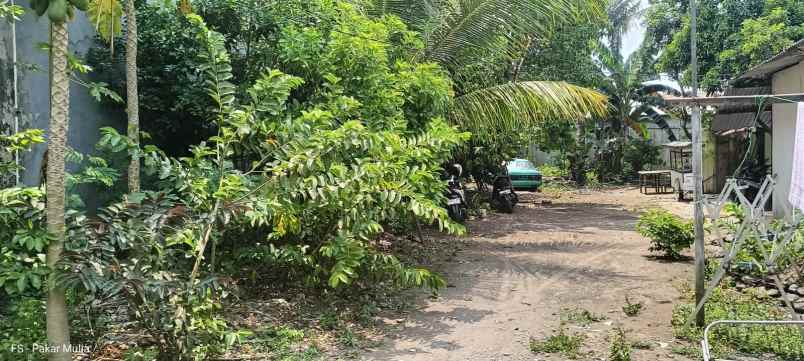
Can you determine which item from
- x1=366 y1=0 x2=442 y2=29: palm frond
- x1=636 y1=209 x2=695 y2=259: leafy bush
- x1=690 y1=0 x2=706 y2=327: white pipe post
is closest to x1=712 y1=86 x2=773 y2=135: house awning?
x1=636 y1=209 x2=695 y2=259: leafy bush

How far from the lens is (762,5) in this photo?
19.1 m

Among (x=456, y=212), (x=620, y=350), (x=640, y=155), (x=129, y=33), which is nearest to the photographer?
(x=620, y=350)

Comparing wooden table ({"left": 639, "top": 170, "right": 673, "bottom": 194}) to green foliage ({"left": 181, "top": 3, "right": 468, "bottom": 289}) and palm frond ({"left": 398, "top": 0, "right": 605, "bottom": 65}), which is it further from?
green foliage ({"left": 181, "top": 3, "right": 468, "bottom": 289})

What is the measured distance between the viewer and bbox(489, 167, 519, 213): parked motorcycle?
15352 millimetres

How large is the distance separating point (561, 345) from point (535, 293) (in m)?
2.05

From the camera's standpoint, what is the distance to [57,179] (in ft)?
12.0

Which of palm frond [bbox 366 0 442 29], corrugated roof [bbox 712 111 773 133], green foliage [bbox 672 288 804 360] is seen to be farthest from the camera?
corrugated roof [bbox 712 111 773 133]

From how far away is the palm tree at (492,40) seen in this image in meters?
10.1

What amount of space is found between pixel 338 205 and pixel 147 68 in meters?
3.96

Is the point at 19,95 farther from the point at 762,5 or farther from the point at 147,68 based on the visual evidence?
the point at 762,5

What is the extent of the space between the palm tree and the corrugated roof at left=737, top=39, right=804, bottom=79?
8.34ft

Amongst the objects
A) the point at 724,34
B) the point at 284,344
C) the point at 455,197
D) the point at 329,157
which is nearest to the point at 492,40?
the point at 455,197

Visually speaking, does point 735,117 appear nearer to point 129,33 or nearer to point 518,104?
point 518,104

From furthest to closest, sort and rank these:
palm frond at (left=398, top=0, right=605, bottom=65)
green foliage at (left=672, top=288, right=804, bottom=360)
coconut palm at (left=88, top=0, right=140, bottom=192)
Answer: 1. palm frond at (left=398, top=0, right=605, bottom=65)
2. green foliage at (left=672, top=288, right=804, bottom=360)
3. coconut palm at (left=88, top=0, right=140, bottom=192)
